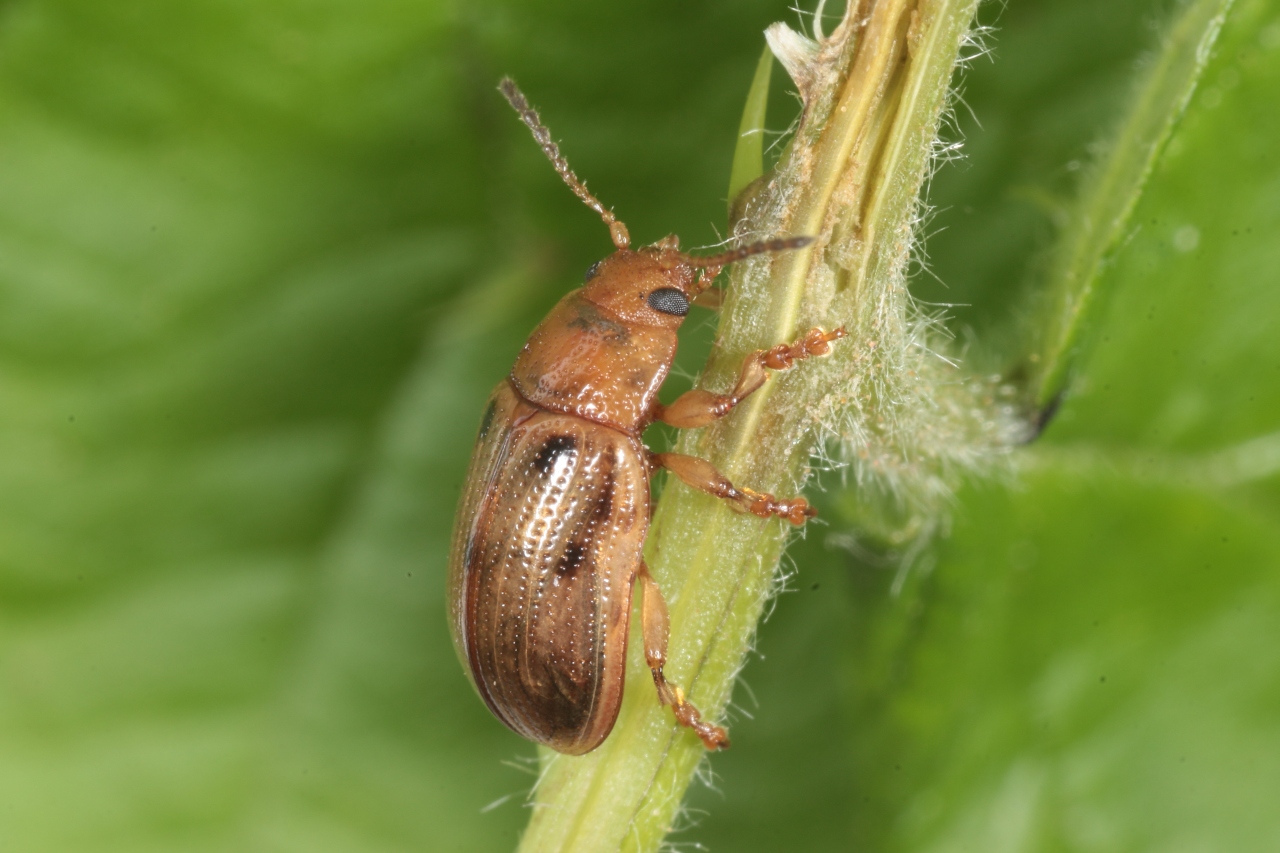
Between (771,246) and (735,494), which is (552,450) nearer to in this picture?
(735,494)

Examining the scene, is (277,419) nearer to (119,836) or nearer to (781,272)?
(119,836)

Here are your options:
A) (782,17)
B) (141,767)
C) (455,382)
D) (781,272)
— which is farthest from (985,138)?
(141,767)

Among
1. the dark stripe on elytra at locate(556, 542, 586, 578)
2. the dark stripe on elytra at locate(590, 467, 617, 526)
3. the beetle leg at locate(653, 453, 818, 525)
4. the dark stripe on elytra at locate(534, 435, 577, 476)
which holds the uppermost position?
the dark stripe on elytra at locate(534, 435, 577, 476)

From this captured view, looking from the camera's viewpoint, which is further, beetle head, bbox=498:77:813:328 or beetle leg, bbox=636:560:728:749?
beetle head, bbox=498:77:813:328

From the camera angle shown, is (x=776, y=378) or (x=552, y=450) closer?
(x=776, y=378)

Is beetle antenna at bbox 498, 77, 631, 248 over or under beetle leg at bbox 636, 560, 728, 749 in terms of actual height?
over

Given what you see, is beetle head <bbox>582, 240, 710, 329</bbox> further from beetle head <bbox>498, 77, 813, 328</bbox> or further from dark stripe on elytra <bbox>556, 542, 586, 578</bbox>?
dark stripe on elytra <bbox>556, 542, 586, 578</bbox>

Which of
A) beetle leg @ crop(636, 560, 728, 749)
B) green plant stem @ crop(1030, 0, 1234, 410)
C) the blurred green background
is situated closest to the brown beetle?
beetle leg @ crop(636, 560, 728, 749)

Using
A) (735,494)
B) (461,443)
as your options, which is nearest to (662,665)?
(735,494)
